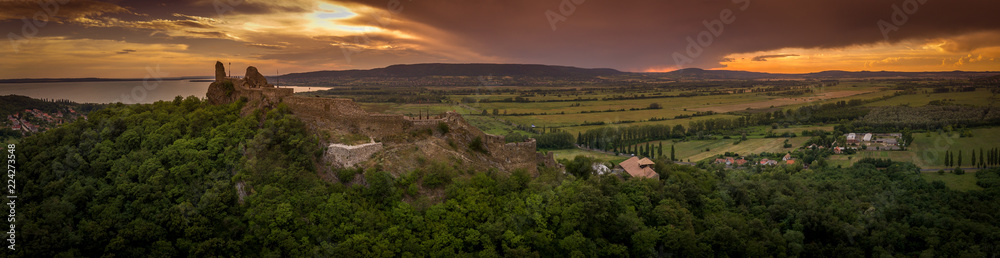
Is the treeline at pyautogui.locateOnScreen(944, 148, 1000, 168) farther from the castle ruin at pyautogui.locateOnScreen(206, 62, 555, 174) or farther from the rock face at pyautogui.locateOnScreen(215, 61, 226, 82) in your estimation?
the rock face at pyautogui.locateOnScreen(215, 61, 226, 82)

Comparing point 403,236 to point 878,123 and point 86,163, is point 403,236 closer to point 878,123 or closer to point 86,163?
point 86,163

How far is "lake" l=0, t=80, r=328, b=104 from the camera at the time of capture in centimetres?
4568

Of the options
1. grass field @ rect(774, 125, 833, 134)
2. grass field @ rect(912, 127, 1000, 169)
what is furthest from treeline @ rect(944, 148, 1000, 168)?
grass field @ rect(774, 125, 833, 134)

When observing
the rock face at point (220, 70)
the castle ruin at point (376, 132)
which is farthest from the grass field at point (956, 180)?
the rock face at point (220, 70)

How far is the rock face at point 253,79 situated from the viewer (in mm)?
35119

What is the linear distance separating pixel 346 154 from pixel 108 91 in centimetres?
5521

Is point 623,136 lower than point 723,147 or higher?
higher

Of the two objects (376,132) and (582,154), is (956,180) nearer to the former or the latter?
(582,154)

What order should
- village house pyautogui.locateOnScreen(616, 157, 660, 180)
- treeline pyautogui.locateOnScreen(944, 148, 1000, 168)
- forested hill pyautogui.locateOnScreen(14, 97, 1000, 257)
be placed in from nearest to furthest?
forested hill pyautogui.locateOnScreen(14, 97, 1000, 257), village house pyautogui.locateOnScreen(616, 157, 660, 180), treeline pyautogui.locateOnScreen(944, 148, 1000, 168)

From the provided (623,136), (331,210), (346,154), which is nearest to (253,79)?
(346,154)

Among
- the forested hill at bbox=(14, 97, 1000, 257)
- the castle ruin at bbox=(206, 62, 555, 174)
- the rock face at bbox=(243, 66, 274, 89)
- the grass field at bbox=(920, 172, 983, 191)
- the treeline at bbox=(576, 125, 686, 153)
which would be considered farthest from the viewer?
the treeline at bbox=(576, 125, 686, 153)

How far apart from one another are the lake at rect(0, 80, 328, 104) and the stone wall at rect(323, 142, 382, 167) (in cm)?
1546

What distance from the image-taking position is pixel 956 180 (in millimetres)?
53969

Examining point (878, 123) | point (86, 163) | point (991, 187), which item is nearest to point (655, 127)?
point (878, 123)
